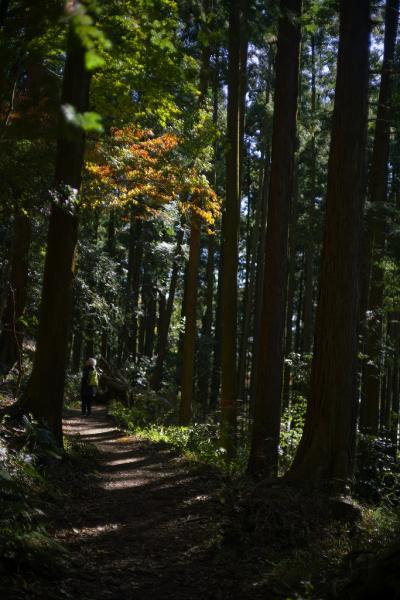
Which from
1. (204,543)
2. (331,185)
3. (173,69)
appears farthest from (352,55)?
(204,543)

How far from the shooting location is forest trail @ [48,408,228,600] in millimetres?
4578

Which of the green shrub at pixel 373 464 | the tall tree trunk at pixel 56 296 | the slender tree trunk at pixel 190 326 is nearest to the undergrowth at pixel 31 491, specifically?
the tall tree trunk at pixel 56 296

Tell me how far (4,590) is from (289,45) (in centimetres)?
866

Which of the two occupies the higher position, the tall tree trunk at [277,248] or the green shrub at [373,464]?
the tall tree trunk at [277,248]

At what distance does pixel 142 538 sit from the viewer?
5977 mm

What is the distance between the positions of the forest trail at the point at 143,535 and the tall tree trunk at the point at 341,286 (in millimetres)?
1606

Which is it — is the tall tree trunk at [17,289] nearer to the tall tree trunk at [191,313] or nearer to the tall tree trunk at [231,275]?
the tall tree trunk at [231,275]

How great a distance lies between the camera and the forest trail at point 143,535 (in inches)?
180

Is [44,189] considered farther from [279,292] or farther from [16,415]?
[279,292]

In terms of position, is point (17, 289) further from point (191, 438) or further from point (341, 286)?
point (341, 286)

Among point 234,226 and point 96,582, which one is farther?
point 234,226

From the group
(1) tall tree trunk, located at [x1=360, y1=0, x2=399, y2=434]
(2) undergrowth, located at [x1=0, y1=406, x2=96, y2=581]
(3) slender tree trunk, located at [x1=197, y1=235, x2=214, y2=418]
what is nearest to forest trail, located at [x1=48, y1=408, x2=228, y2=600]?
(2) undergrowth, located at [x1=0, y1=406, x2=96, y2=581]

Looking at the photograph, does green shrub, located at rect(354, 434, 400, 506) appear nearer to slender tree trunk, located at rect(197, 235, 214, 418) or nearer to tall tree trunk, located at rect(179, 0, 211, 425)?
tall tree trunk, located at rect(179, 0, 211, 425)

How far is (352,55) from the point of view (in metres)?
7.51
